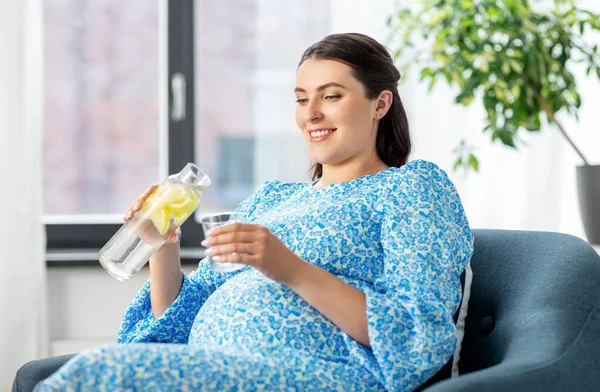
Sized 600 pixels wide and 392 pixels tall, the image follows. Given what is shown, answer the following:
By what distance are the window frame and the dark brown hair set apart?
51.4 inches

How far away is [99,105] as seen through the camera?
313 centimetres

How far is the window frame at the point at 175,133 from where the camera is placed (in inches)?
116

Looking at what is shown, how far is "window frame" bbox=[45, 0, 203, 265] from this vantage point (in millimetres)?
2945

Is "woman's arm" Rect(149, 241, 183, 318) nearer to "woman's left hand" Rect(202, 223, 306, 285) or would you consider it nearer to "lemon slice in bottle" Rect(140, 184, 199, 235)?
"lemon slice in bottle" Rect(140, 184, 199, 235)

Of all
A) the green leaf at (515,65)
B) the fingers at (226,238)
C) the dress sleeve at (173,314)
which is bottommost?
the dress sleeve at (173,314)

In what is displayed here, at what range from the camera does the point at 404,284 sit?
1403 millimetres

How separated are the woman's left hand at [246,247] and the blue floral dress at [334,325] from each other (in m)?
0.14

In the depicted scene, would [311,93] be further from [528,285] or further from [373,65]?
[528,285]

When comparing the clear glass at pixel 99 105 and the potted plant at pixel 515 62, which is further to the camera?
the clear glass at pixel 99 105

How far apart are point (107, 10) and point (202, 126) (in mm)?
555

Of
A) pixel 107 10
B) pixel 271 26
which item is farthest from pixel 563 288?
pixel 107 10

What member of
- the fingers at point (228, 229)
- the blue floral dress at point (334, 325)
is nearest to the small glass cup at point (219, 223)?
the fingers at point (228, 229)

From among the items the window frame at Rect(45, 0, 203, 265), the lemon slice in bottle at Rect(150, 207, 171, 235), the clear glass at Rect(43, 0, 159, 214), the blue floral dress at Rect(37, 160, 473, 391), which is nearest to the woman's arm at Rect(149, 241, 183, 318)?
the blue floral dress at Rect(37, 160, 473, 391)

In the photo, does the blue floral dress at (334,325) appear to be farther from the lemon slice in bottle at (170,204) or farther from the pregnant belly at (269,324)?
the lemon slice in bottle at (170,204)
